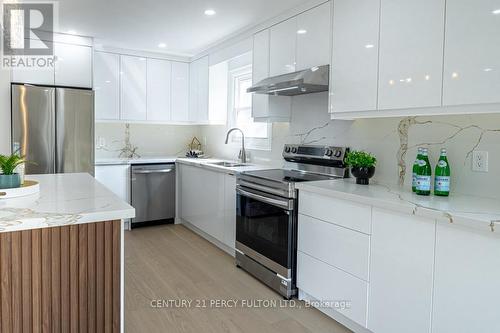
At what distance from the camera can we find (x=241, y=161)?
4.25 metres

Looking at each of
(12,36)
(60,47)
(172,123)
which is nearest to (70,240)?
(12,36)

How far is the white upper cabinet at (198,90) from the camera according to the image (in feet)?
15.6

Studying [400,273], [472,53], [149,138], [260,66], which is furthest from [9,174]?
[149,138]

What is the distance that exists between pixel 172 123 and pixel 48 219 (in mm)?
3884

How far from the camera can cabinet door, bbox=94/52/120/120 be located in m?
4.61

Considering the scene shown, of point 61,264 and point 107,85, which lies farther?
point 107,85

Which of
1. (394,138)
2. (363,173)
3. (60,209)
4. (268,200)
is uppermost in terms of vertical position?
(394,138)

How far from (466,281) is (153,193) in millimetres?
3837

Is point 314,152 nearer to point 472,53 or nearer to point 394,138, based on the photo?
point 394,138

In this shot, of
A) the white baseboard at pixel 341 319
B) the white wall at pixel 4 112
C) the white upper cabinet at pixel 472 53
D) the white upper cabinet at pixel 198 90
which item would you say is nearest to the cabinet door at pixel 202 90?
the white upper cabinet at pixel 198 90

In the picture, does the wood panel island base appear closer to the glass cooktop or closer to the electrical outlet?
the glass cooktop

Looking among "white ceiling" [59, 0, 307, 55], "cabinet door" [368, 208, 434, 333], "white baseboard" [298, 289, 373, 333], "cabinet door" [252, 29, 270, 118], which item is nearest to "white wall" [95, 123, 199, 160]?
"white ceiling" [59, 0, 307, 55]

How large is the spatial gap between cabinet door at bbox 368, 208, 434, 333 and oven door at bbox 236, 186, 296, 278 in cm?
72

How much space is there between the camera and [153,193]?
15.4 feet
